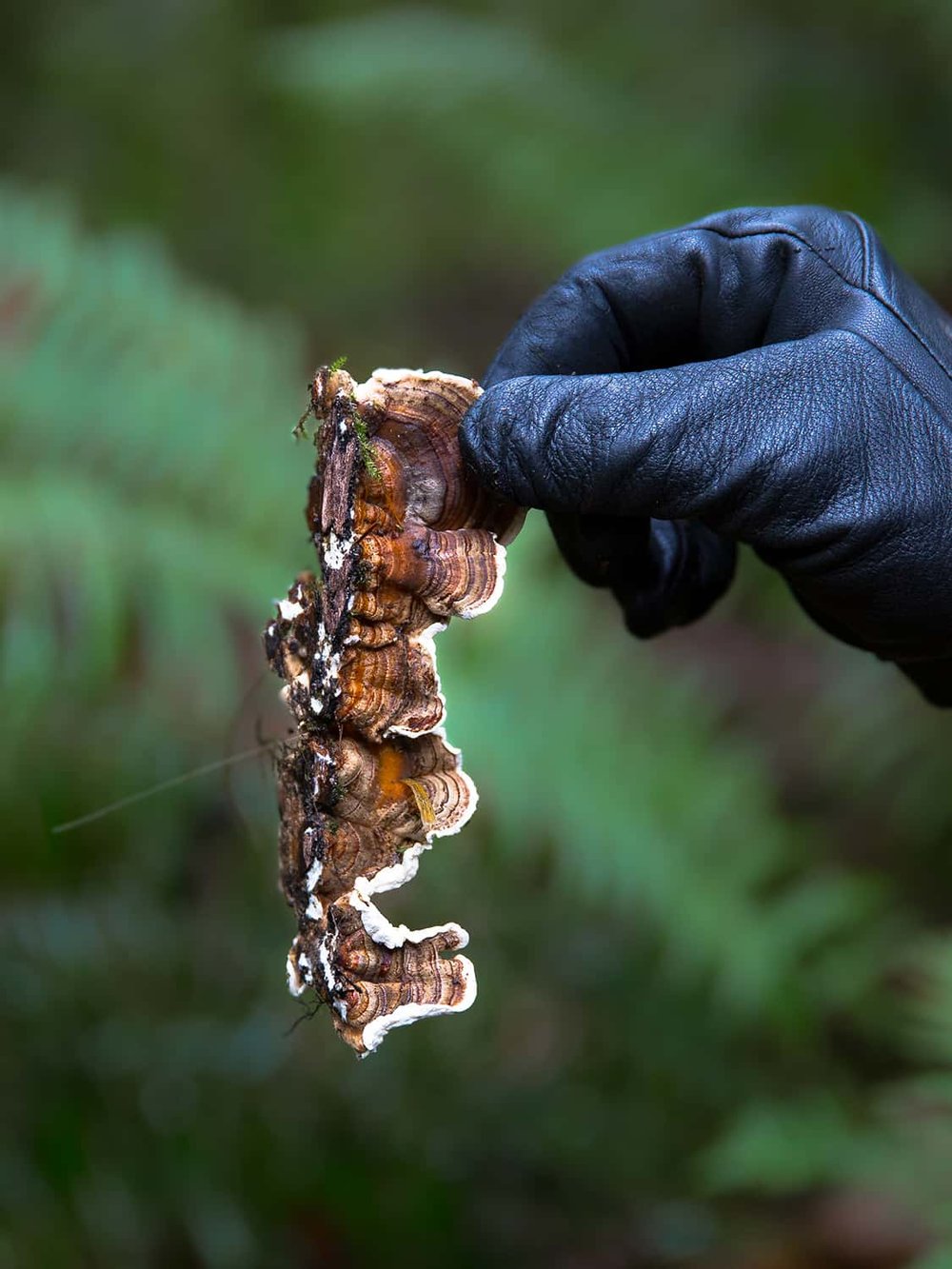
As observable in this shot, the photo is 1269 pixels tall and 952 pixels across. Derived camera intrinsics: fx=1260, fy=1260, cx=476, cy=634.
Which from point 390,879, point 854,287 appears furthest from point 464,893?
point 854,287

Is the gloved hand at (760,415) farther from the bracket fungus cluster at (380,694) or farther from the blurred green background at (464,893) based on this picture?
the blurred green background at (464,893)

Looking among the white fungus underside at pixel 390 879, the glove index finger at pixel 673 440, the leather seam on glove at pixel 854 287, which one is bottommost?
the white fungus underside at pixel 390 879

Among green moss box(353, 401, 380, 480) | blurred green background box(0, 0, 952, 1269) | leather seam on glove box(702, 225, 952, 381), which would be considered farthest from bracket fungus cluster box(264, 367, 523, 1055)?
blurred green background box(0, 0, 952, 1269)

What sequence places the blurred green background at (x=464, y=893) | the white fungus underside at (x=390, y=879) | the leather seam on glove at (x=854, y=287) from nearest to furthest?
the white fungus underside at (x=390, y=879)
the leather seam on glove at (x=854, y=287)
the blurred green background at (x=464, y=893)

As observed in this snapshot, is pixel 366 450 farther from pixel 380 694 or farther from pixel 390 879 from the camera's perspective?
pixel 390 879

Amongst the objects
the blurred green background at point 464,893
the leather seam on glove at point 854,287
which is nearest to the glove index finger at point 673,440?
the leather seam on glove at point 854,287

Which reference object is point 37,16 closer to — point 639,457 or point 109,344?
point 109,344
